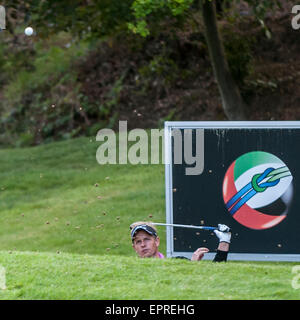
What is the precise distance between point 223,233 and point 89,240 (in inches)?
208

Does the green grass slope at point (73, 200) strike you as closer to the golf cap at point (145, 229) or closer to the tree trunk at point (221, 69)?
the tree trunk at point (221, 69)

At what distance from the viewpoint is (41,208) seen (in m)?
14.4

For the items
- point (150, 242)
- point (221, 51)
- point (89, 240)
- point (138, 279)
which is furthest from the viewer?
point (221, 51)

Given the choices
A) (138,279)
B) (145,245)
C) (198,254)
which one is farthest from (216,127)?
(138,279)

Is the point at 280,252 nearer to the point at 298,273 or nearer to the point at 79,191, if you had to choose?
the point at 298,273

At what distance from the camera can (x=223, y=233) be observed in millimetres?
7340

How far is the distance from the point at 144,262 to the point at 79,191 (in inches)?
329

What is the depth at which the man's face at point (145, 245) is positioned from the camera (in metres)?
7.22

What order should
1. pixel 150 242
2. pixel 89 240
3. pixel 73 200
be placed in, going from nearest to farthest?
1. pixel 150 242
2. pixel 89 240
3. pixel 73 200

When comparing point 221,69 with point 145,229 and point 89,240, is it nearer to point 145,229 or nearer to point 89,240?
point 89,240

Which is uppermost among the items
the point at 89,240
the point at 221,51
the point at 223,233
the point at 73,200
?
the point at 221,51

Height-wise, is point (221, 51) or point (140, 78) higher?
point (140, 78)

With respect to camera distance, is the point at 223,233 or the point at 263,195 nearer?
the point at 223,233

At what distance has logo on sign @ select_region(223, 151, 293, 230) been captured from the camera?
7.75m
